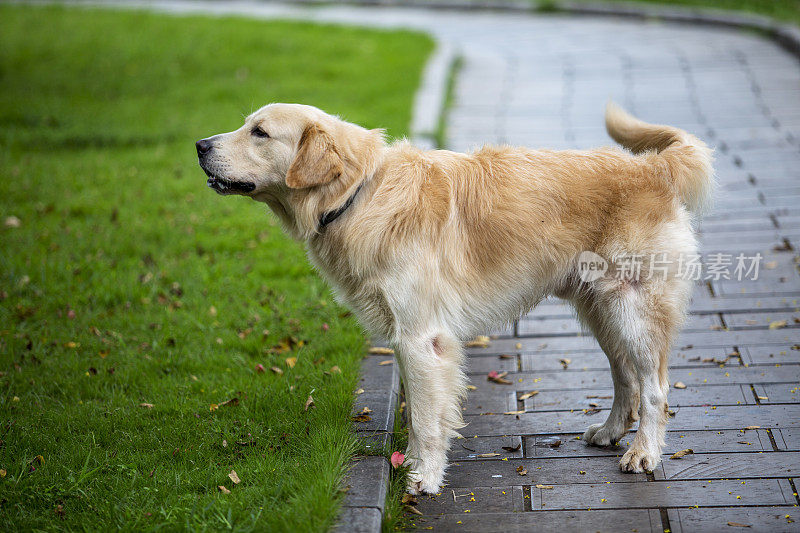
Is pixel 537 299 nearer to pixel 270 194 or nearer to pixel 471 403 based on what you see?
pixel 471 403

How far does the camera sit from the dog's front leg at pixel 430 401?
12.6ft

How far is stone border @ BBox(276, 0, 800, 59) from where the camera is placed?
12.5 metres

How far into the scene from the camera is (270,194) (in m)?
4.09

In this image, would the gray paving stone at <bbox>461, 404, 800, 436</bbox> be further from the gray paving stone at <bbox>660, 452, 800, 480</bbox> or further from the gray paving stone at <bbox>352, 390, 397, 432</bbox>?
the gray paving stone at <bbox>352, 390, 397, 432</bbox>

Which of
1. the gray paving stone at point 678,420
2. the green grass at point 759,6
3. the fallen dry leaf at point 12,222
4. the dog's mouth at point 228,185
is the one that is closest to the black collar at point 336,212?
the dog's mouth at point 228,185

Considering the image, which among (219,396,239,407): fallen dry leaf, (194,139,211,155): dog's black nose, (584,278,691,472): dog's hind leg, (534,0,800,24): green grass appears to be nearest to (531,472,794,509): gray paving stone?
(584,278,691,472): dog's hind leg

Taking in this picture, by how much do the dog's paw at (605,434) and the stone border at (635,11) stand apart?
9.40 meters

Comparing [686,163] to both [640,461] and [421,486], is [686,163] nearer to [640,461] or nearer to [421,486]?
[640,461]

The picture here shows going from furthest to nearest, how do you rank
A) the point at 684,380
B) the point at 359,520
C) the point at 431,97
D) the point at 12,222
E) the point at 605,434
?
the point at 431,97 → the point at 12,222 → the point at 684,380 → the point at 605,434 → the point at 359,520

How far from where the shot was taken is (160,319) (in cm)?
565

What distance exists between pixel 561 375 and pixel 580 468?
3.31 feet

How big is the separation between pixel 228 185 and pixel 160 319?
6.57 ft

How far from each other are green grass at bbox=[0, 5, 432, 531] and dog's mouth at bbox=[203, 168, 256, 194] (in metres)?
1.19

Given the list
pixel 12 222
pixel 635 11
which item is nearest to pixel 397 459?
pixel 12 222
